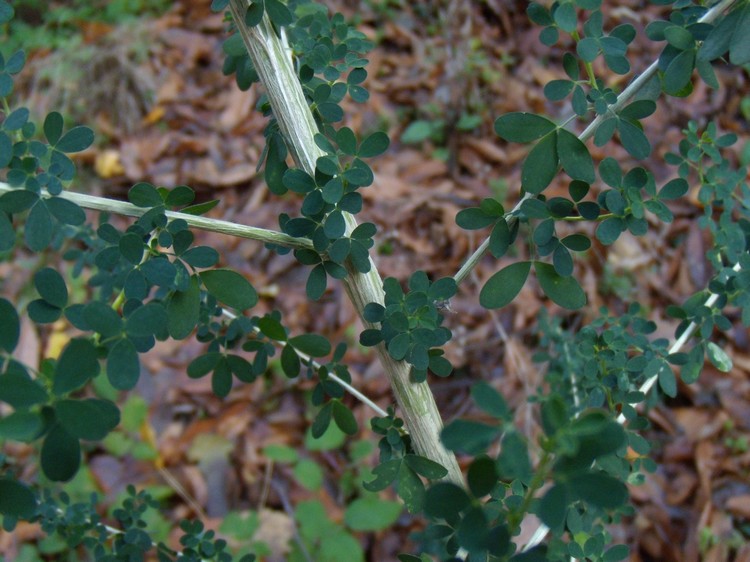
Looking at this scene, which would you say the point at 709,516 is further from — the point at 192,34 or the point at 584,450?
the point at 192,34

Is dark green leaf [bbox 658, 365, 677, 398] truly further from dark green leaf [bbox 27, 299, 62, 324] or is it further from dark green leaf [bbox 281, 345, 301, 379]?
dark green leaf [bbox 27, 299, 62, 324]

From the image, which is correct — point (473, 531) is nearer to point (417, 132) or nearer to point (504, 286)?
point (504, 286)

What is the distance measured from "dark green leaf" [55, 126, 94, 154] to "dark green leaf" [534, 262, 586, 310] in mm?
511

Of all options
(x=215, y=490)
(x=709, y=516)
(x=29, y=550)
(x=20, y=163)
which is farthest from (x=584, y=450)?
(x=29, y=550)

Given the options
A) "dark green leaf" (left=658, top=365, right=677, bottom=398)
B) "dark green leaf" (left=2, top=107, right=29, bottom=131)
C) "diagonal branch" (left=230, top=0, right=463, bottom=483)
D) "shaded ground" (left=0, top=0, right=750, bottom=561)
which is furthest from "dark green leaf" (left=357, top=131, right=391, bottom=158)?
"shaded ground" (left=0, top=0, right=750, bottom=561)

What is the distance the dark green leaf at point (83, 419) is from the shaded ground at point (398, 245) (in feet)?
4.28

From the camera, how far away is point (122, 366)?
576 millimetres

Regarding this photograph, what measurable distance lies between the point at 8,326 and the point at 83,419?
105mm

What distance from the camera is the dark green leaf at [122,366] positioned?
57 centimetres

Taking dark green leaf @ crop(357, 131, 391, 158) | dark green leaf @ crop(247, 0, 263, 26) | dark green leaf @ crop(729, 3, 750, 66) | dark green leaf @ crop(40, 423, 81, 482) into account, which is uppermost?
dark green leaf @ crop(247, 0, 263, 26)

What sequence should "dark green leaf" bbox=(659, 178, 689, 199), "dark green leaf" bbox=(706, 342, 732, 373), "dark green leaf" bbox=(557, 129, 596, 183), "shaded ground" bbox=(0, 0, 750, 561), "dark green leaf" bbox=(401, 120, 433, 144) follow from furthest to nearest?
"dark green leaf" bbox=(401, 120, 433, 144)
"shaded ground" bbox=(0, 0, 750, 561)
"dark green leaf" bbox=(706, 342, 732, 373)
"dark green leaf" bbox=(659, 178, 689, 199)
"dark green leaf" bbox=(557, 129, 596, 183)

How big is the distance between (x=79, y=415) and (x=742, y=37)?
0.64 metres

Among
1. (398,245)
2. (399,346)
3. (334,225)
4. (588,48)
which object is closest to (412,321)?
(399,346)

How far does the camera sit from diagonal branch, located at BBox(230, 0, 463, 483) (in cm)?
72
